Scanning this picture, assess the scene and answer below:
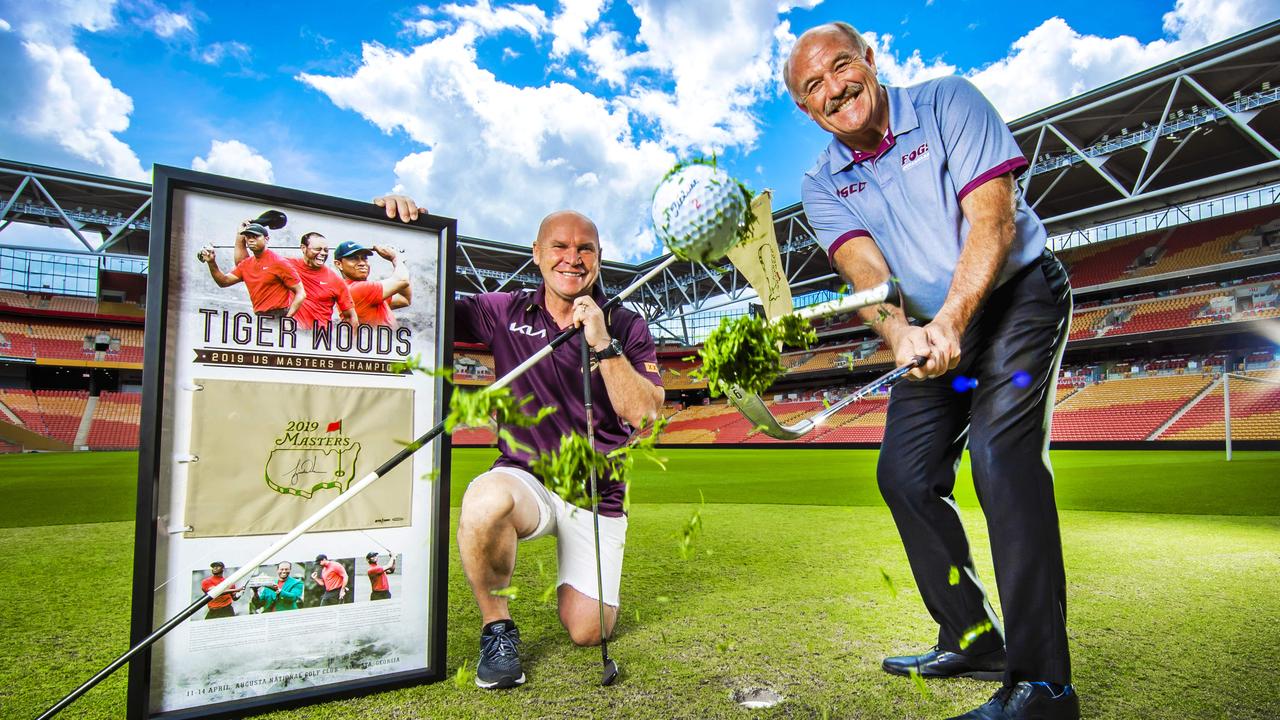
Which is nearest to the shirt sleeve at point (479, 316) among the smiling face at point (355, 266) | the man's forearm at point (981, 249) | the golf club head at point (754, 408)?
the smiling face at point (355, 266)

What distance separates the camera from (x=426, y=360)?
2.51 m

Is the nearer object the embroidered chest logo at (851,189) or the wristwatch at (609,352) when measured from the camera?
the embroidered chest logo at (851,189)

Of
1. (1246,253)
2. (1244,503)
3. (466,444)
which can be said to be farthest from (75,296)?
(1246,253)

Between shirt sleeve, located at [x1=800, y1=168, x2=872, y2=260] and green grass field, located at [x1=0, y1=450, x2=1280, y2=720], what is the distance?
1480mm

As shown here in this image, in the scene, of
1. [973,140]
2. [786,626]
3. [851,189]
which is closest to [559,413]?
A: [786,626]

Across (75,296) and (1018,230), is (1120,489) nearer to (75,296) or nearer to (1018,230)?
(1018,230)

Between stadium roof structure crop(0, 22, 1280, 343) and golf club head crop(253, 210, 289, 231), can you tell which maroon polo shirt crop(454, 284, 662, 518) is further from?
stadium roof structure crop(0, 22, 1280, 343)

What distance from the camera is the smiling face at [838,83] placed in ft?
7.87

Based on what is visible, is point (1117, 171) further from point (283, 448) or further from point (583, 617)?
point (283, 448)

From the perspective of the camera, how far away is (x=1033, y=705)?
1.87m

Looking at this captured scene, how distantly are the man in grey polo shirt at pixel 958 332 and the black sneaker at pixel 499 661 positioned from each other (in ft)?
4.40

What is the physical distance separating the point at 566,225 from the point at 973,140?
5.56 feet

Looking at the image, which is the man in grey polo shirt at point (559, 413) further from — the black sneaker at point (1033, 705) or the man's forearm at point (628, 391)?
the black sneaker at point (1033, 705)

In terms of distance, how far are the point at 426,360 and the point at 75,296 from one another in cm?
5371
